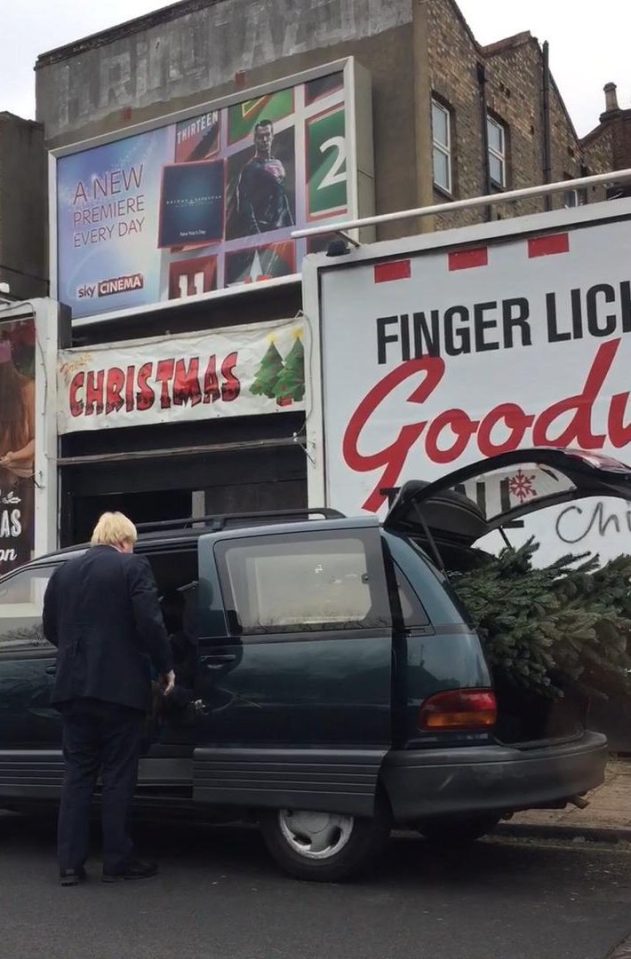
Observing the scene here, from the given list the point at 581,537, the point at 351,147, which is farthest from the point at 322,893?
the point at 351,147

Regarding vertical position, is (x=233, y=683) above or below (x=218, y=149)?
below

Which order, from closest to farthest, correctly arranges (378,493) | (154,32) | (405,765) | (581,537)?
(405,765), (581,537), (378,493), (154,32)

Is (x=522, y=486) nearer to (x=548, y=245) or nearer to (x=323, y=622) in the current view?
(x=323, y=622)

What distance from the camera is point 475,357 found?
10273 millimetres

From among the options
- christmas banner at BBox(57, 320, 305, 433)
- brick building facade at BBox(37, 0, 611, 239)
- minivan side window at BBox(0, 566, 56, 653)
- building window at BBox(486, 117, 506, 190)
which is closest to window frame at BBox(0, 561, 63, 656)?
minivan side window at BBox(0, 566, 56, 653)

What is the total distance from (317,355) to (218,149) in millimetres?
5478

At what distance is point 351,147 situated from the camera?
46.6 feet

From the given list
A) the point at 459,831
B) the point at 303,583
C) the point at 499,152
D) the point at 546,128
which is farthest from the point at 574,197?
the point at 303,583

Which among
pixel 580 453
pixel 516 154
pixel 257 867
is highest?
pixel 516 154

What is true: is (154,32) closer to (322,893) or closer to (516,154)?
(516,154)

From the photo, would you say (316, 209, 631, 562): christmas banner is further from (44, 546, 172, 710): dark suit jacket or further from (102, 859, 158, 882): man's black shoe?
(102, 859, 158, 882): man's black shoe

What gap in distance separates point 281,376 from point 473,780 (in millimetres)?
7031

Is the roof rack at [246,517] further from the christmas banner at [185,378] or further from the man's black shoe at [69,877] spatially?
the christmas banner at [185,378]

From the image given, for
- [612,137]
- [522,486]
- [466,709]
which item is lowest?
[466,709]
